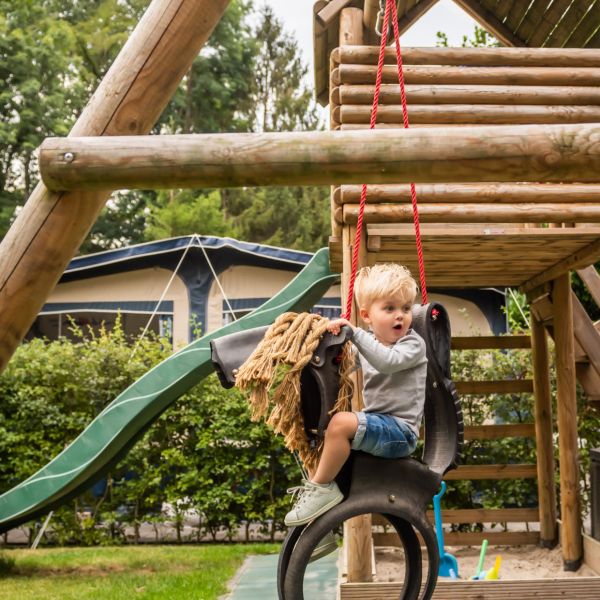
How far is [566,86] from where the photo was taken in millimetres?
5285

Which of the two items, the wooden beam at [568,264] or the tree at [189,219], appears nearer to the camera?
the wooden beam at [568,264]

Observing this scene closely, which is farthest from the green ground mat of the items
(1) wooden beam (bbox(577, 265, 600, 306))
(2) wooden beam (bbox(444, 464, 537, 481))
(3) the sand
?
(1) wooden beam (bbox(577, 265, 600, 306))

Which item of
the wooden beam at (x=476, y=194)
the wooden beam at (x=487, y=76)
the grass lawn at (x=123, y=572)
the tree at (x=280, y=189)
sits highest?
the tree at (x=280, y=189)

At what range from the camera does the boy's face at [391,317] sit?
2764mm

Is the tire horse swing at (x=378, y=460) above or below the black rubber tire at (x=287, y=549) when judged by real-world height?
above

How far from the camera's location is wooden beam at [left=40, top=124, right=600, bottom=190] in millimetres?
2488

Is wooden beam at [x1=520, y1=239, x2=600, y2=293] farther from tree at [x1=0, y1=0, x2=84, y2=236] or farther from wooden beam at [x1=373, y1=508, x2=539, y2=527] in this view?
tree at [x1=0, y1=0, x2=84, y2=236]

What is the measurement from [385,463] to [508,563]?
15.5 ft

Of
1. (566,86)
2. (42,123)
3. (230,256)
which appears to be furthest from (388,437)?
(42,123)

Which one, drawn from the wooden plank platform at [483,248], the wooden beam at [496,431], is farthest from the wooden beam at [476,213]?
the wooden beam at [496,431]

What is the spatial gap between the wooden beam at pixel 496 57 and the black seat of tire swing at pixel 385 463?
3.00 metres

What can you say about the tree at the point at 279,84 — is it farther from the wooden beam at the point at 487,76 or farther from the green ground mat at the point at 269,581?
the wooden beam at the point at 487,76

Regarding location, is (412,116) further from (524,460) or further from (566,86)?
(524,460)

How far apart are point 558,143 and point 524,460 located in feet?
23.0
